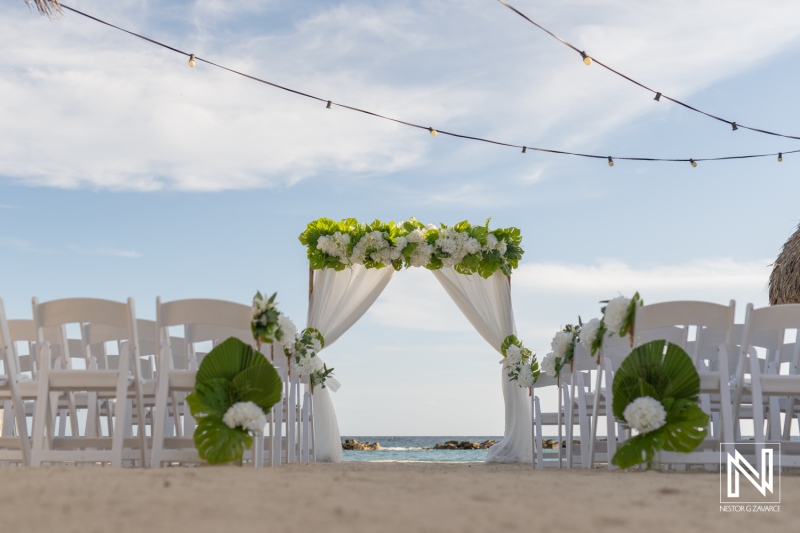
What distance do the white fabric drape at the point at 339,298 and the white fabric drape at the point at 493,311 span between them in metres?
0.71

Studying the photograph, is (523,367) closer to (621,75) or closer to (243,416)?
(243,416)

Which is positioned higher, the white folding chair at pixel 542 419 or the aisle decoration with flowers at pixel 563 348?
the aisle decoration with flowers at pixel 563 348

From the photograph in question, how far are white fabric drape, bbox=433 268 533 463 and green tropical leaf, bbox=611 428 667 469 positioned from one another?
4686 mm

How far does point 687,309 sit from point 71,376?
320cm

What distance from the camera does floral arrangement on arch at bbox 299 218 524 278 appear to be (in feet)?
30.0

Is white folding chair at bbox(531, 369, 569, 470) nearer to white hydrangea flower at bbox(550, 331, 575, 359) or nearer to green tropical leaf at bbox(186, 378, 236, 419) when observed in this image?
white hydrangea flower at bbox(550, 331, 575, 359)

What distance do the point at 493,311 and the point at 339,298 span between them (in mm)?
1660

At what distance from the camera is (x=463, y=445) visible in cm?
2842

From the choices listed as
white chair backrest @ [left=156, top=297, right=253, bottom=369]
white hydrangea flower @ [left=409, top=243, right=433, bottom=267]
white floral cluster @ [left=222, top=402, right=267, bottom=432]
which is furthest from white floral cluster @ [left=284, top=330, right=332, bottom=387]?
white hydrangea flower @ [left=409, top=243, right=433, bottom=267]

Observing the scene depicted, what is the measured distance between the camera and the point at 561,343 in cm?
588

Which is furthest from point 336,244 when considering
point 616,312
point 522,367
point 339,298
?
point 616,312

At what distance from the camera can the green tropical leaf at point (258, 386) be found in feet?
14.3

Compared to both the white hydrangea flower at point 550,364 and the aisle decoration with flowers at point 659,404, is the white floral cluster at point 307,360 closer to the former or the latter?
the white hydrangea flower at point 550,364

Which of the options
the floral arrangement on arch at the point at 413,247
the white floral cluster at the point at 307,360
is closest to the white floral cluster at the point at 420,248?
the floral arrangement on arch at the point at 413,247
